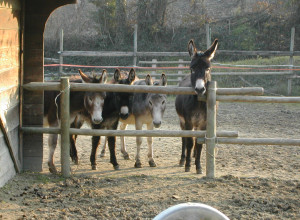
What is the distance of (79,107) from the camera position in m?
7.68

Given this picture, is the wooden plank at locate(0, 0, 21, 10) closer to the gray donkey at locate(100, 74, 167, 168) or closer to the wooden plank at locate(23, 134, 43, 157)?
the wooden plank at locate(23, 134, 43, 157)

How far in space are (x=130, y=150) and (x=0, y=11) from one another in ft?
15.8

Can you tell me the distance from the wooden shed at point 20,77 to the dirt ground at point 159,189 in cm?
37

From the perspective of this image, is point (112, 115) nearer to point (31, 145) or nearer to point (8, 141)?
point (31, 145)

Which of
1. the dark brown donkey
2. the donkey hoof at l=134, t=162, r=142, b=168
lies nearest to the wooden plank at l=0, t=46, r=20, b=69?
the dark brown donkey

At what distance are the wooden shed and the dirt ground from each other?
14.5 inches

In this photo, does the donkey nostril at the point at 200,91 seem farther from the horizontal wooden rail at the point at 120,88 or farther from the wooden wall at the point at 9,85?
the wooden wall at the point at 9,85

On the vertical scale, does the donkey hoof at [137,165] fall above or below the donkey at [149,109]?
below

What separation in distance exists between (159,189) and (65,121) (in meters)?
1.81

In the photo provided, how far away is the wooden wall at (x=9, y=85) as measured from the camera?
5.77 m

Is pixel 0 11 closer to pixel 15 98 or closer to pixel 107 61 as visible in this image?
pixel 15 98

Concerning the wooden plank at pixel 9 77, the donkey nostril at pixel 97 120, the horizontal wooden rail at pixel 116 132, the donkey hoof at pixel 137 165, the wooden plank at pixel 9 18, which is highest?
the wooden plank at pixel 9 18

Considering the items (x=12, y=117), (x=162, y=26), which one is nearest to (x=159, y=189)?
(x=12, y=117)

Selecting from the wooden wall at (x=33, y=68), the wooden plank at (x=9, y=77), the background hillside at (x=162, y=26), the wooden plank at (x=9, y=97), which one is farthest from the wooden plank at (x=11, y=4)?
the background hillside at (x=162, y=26)
